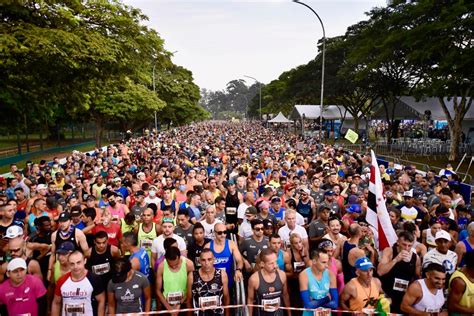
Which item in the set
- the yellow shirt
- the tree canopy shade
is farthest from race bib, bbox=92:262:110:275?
the tree canopy shade

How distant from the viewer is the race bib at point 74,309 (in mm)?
4266

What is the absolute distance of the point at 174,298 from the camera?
4.63 m

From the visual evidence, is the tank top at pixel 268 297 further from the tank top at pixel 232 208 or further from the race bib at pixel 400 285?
the tank top at pixel 232 208

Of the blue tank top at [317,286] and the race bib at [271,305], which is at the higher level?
the blue tank top at [317,286]

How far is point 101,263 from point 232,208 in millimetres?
3991

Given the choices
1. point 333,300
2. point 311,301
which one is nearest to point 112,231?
point 311,301

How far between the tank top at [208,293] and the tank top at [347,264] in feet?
5.96

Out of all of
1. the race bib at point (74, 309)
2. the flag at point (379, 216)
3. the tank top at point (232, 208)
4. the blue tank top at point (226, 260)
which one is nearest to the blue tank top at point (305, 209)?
the tank top at point (232, 208)

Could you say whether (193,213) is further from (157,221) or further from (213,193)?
(213,193)

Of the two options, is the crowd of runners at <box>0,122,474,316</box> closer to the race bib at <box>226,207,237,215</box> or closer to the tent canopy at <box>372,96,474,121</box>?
the race bib at <box>226,207,237,215</box>

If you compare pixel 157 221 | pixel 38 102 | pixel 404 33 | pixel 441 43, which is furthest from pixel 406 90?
pixel 157 221

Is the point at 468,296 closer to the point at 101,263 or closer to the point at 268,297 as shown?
the point at 268,297

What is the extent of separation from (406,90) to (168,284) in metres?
33.6

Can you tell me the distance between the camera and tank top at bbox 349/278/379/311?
420 cm
